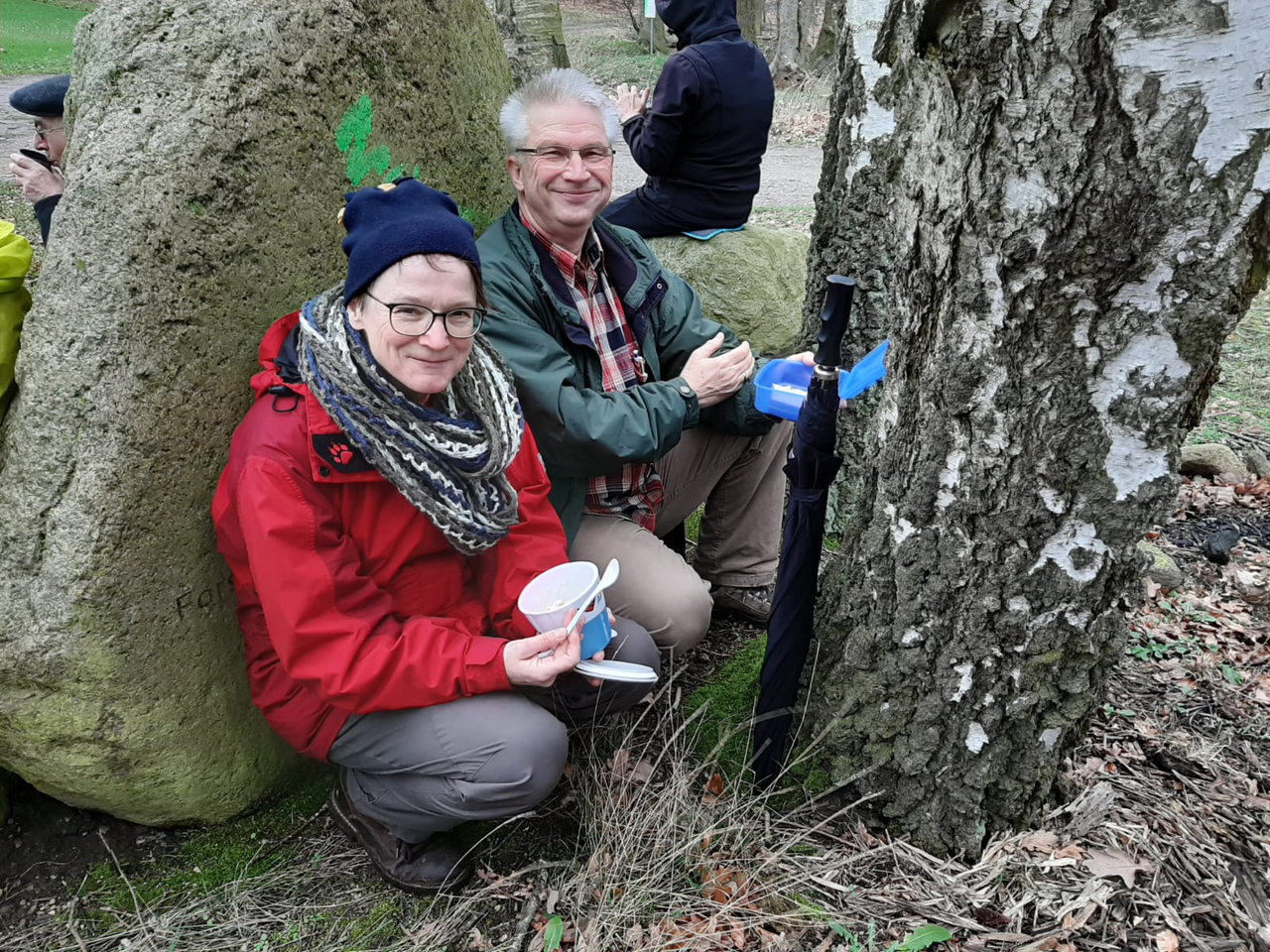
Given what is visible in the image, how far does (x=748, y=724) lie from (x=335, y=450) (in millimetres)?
1320

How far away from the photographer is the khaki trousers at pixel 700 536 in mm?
2848

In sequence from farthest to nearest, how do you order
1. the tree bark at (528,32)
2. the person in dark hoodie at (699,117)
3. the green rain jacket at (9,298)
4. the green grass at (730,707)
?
1. the tree bark at (528,32)
2. the person in dark hoodie at (699,117)
3. the green grass at (730,707)
4. the green rain jacket at (9,298)

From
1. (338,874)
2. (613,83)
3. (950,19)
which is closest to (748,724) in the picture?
(338,874)

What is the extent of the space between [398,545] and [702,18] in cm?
332

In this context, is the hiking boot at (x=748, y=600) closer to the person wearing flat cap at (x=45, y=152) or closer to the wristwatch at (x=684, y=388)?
the wristwatch at (x=684, y=388)

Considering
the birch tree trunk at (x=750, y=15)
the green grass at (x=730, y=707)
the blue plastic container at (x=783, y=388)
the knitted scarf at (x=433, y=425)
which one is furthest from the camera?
the birch tree trunk at (x=750, y=15)

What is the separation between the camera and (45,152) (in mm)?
4203

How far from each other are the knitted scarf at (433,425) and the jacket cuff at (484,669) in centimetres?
24

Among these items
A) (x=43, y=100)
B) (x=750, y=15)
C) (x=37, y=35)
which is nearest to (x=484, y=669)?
(x=43, y=100)

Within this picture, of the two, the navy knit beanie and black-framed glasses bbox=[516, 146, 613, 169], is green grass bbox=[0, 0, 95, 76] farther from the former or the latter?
the navy knit beanie

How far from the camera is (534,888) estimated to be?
237 centimetres

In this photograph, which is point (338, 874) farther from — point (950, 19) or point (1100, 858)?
point (950, 19)

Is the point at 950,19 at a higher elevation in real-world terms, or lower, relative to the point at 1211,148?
higher

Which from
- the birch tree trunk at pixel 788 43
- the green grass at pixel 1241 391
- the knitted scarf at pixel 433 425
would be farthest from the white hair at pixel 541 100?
the birch tree trunk at pixel 788 43
